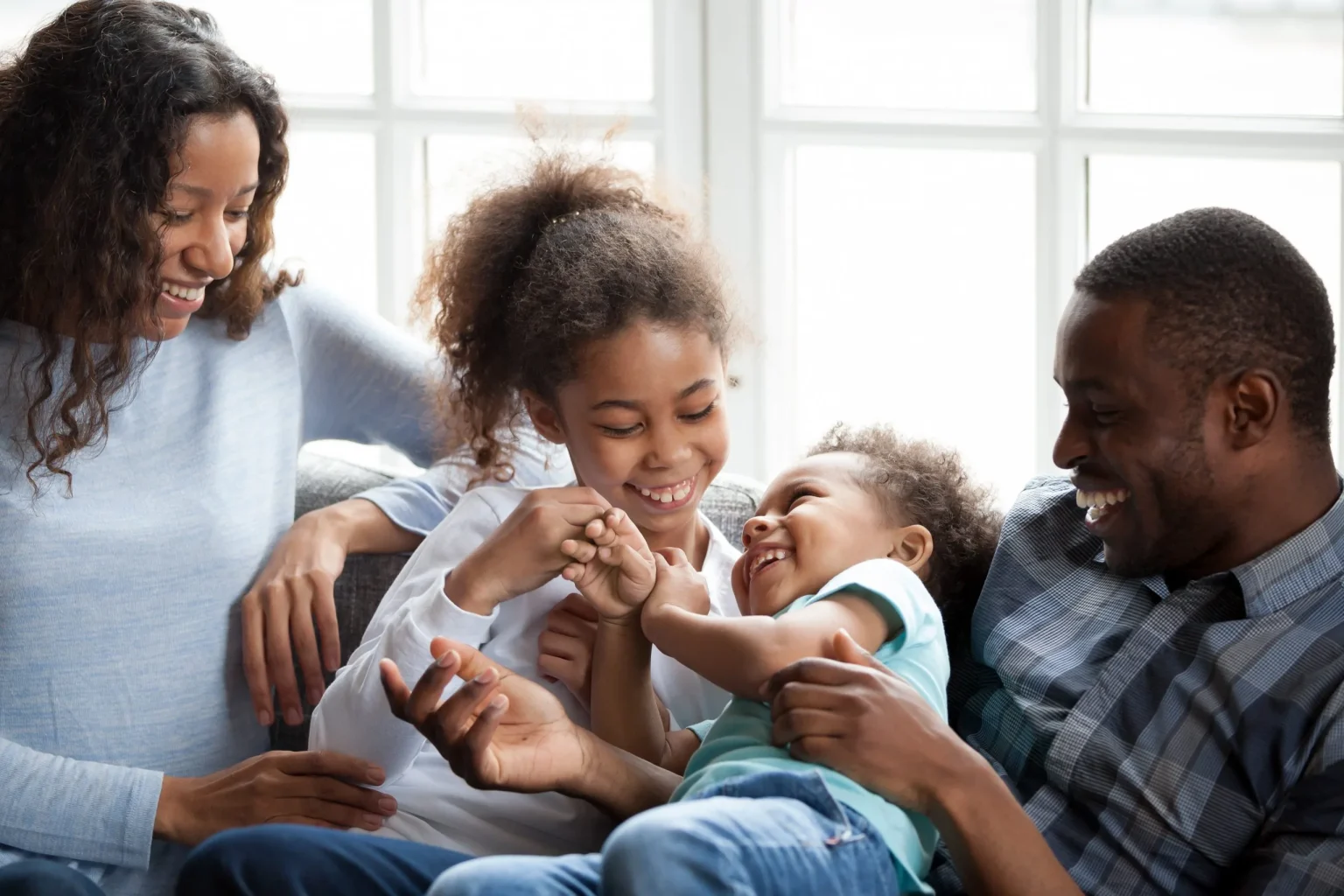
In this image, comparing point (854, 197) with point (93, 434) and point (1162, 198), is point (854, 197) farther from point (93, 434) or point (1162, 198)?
point (93, 434)

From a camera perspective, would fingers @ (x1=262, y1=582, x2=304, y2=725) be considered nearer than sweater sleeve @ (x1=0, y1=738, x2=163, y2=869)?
No

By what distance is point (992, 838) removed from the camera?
4.57ft

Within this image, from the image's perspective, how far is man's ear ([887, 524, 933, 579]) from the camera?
67.6 inches

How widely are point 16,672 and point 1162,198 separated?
2075mm

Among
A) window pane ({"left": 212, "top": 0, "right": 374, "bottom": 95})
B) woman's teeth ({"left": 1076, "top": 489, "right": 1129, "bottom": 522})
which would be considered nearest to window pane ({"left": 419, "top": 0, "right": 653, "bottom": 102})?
window pane ({"left": 212, "top": 0, "right": 374, "bottom": 95})

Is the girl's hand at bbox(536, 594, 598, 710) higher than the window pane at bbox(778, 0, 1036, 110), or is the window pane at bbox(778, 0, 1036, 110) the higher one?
the window pane at bbox(778, 0, 1036, 110)

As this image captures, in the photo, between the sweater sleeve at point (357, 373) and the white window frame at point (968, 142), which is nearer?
the sweater sleeve at point (357, 373)

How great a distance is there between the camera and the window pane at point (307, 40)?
8.80ft

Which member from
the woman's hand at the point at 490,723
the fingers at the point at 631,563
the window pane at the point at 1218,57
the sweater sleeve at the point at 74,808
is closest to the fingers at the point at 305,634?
the sweater sleeve at the point at 74,808

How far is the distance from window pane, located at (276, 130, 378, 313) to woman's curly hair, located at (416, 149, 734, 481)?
0.78 meters

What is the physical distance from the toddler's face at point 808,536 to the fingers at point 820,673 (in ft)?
0.68

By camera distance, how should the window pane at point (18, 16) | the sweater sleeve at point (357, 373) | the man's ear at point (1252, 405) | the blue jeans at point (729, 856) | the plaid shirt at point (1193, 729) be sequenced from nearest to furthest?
the blue jeans at point (729, 856), the plaid shirt at point (1193, 729), the man's ear at point (1252, 405), the sweater sleeve at point (357, 373), the window pane at point (18, 16)

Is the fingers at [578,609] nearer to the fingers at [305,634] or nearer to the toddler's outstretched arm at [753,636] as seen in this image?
the toddler's outstretched arm at [753,636]

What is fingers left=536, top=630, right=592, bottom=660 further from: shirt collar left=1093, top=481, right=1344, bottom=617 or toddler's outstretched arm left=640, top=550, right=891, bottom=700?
shirt collar left=1093, top=481, right=1344, bottom=617
